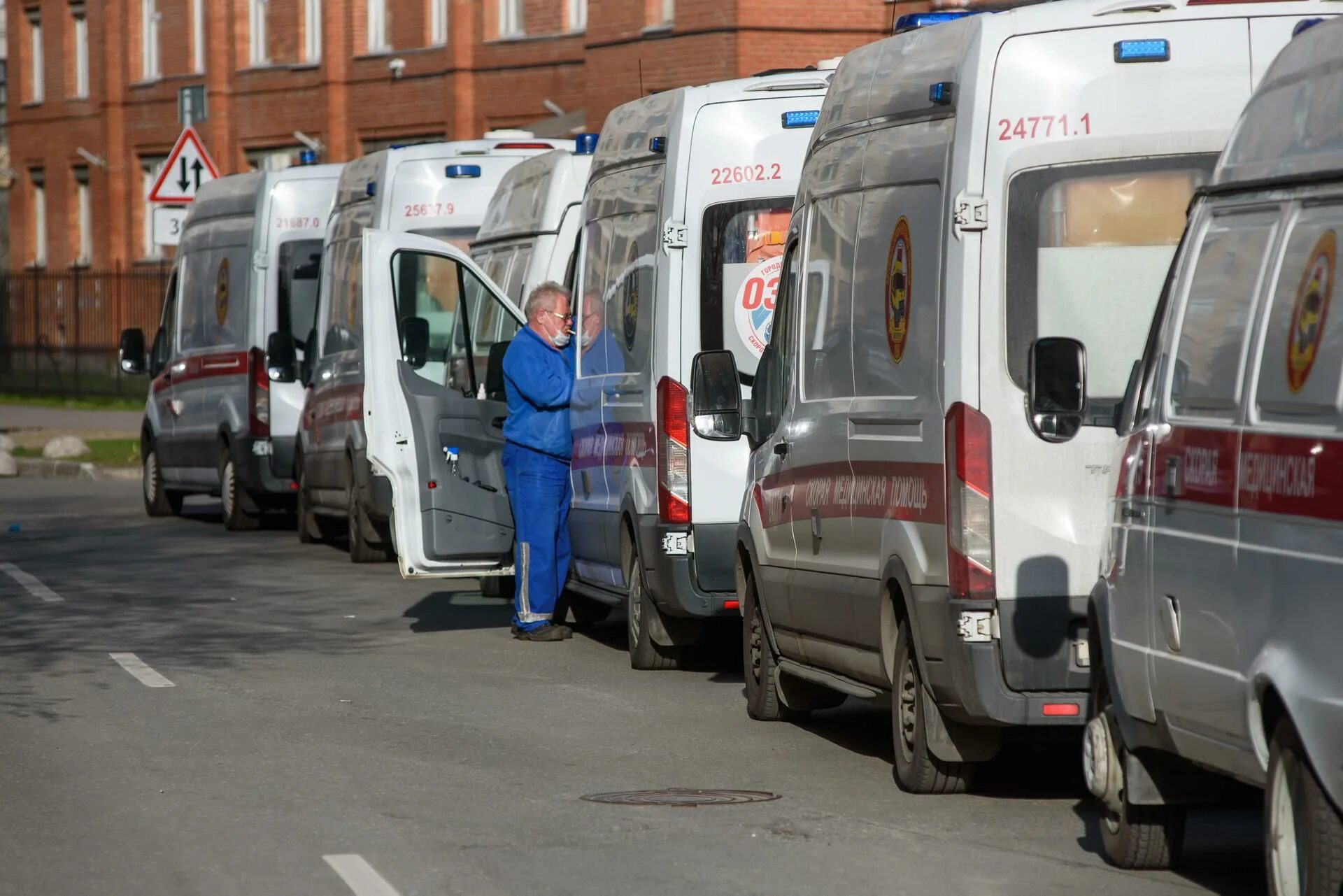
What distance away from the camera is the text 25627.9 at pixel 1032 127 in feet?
25.2

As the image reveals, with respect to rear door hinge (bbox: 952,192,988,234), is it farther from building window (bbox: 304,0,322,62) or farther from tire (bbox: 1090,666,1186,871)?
building window (bbox: 304,0,322,62)

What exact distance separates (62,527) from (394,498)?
861 centimetres

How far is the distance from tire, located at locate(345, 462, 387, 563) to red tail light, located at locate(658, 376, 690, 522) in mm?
6797

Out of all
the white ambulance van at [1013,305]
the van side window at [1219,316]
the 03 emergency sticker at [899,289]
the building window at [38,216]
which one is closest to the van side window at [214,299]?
the 03 emergency sticker at [899,289]

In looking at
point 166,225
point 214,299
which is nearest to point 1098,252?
point 214,299

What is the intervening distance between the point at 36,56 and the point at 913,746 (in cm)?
4773

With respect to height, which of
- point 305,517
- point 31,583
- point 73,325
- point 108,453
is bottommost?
point 108,453

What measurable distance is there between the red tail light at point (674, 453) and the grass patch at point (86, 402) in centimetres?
3179

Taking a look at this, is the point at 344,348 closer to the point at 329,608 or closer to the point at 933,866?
the point at 329,608

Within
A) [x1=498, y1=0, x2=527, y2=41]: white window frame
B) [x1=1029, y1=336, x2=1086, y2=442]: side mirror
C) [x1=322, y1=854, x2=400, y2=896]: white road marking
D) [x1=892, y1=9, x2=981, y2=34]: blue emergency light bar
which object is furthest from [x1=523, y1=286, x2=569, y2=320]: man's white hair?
[x1=498, y1=0, x2=527, y2=41]: white window frame

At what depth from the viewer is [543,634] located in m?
13.1

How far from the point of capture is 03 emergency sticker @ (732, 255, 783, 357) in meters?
11.1

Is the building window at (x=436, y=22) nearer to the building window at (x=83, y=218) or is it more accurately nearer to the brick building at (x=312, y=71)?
the brick building at (x=312, y=71)

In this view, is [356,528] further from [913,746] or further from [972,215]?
[972,215]
